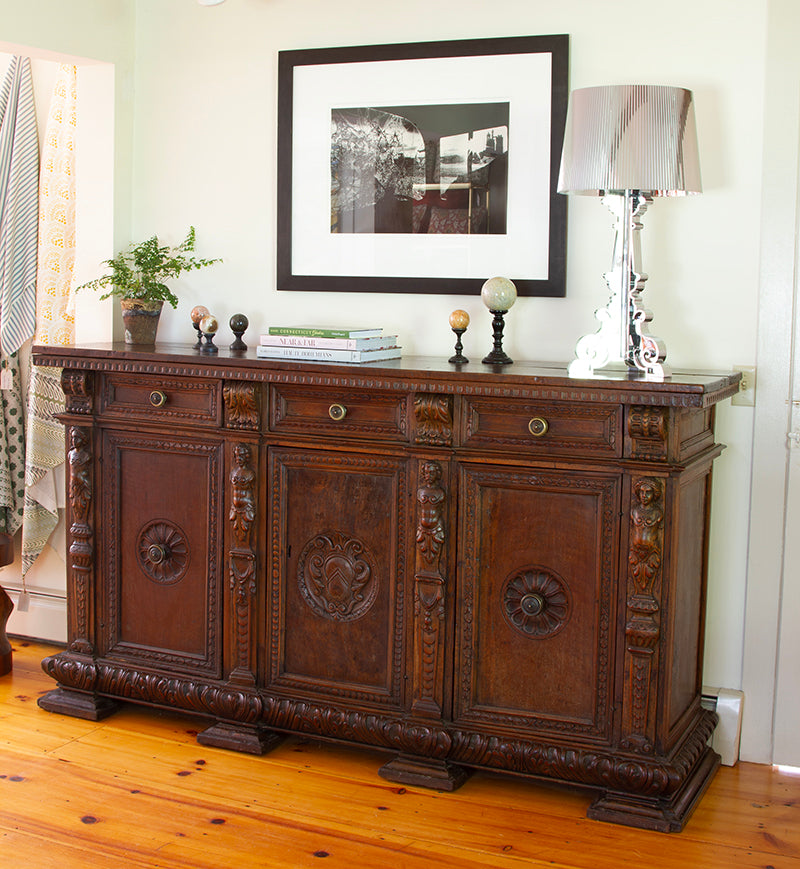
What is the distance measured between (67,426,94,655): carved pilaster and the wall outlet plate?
1.99 m

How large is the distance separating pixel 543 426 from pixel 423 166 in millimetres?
1071

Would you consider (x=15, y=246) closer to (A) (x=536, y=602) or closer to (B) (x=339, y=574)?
(B) (x=339, y=574)

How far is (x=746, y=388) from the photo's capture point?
3107 mm

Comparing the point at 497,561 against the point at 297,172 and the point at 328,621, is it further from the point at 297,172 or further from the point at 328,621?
the point at 297,172

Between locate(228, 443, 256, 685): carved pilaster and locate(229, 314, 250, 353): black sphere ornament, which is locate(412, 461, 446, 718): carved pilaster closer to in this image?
locate(228, 443, 256, 685): carved pilaster

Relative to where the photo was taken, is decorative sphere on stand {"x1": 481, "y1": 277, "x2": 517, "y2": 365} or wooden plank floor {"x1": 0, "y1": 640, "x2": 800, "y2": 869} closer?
wooden plank floor {"x1": 0, "y1": 640, "x2": 800, "y2": 869}

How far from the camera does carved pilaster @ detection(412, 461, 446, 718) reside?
291 centimetres

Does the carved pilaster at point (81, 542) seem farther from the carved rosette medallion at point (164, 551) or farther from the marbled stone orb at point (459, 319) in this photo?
the marbled stone orb at point (459, 319)

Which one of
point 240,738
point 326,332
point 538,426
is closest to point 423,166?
point 326,332

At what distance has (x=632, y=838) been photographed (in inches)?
107

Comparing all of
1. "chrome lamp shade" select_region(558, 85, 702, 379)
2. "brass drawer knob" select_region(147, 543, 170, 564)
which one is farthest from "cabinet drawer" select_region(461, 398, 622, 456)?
"brass drawer knob" select_region(147, 543, 170, 564)

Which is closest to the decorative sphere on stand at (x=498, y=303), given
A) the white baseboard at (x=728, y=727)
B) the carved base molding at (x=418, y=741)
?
the carved base molding at (x=418, y=741)

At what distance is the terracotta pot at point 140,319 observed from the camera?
11.6ft

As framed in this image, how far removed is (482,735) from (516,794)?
202mm
